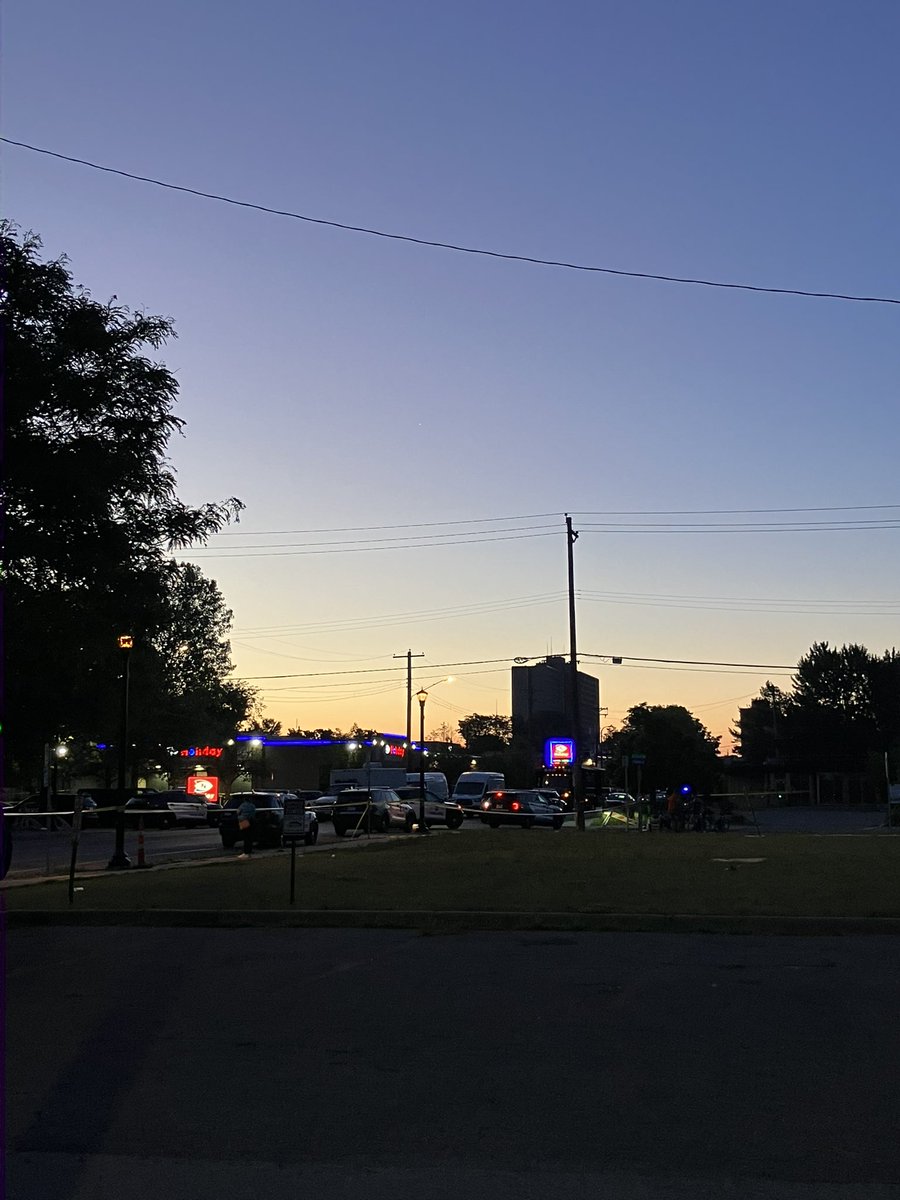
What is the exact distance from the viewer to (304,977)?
11039mm

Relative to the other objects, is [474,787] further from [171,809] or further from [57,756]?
[57,756]

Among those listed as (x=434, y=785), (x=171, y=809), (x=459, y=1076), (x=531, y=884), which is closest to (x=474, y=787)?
(x=434, y=785)

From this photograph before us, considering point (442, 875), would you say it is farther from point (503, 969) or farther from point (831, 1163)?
point (831, 1163)

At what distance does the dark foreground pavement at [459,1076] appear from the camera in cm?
566

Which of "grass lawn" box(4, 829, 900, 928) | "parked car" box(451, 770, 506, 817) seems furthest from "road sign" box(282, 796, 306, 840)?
"parked car" box(451, 770, 506, 817)

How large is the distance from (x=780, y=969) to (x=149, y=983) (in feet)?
18.0

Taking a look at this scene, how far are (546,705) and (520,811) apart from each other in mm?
130154

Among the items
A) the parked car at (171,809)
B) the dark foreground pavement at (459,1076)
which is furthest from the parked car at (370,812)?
the dark foreground pavement at (459,1076)

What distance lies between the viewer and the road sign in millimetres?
16453

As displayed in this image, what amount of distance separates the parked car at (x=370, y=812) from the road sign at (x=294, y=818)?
910 inches

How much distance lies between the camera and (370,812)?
40.9 m

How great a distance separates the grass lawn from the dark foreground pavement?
125 inches

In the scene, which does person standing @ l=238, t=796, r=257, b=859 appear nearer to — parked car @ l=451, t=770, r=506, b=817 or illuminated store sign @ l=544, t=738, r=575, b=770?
parked car @ l=451, t=770, r=506, b=817

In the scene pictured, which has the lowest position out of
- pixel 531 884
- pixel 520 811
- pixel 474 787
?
pixel 531 884
